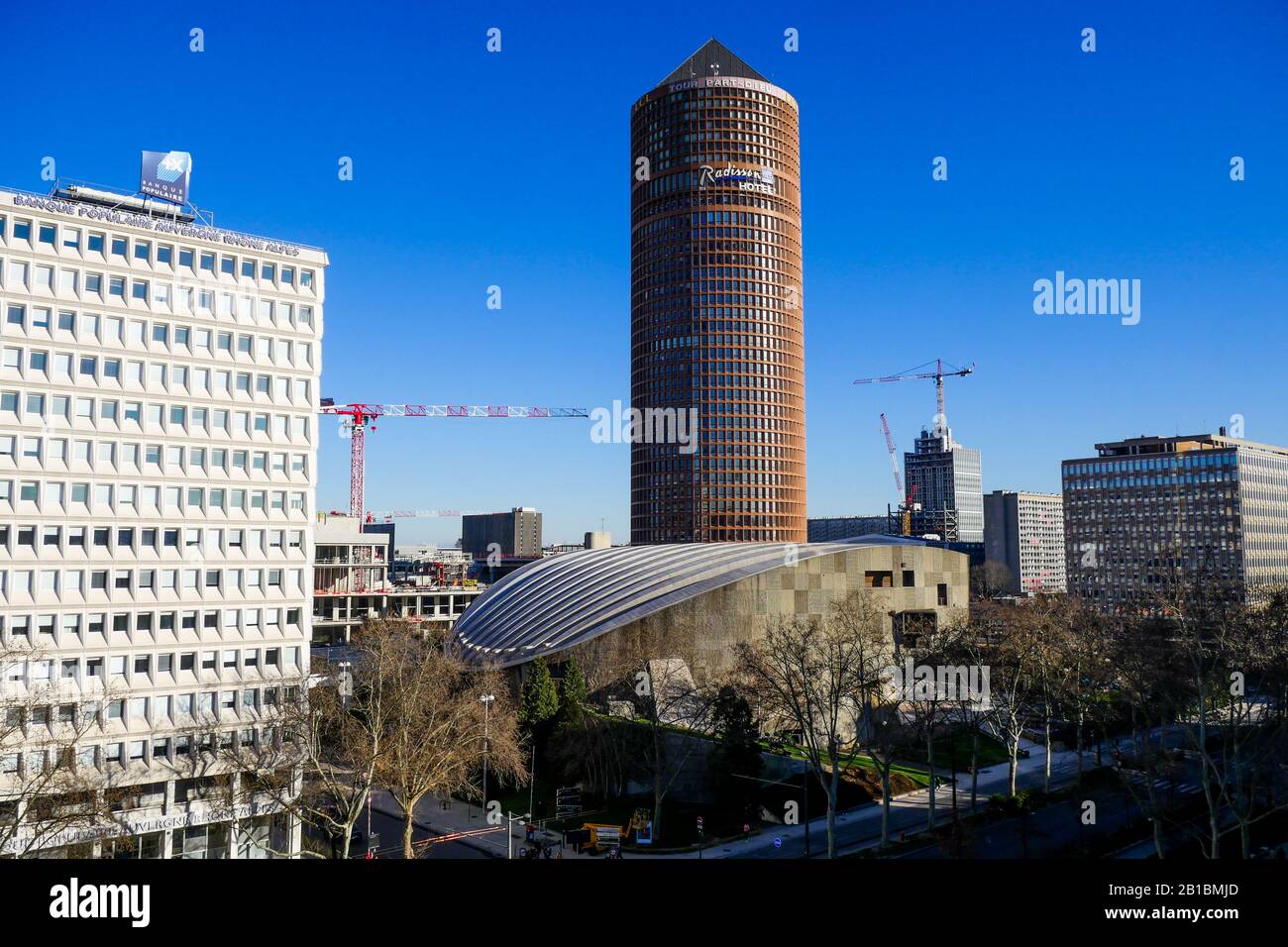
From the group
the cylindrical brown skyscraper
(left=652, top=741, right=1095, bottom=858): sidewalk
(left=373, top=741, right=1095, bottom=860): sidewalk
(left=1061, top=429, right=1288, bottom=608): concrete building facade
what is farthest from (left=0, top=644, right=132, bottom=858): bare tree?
(left=1061, top=429, right=1288, bottom=608): concrete building facade

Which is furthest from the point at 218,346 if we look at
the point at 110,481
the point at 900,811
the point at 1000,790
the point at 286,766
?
the point at 1000,790

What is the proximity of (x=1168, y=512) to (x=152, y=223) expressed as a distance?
536 ft

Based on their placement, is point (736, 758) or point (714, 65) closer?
point (736, 758)

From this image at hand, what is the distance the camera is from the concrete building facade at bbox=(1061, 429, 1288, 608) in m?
156

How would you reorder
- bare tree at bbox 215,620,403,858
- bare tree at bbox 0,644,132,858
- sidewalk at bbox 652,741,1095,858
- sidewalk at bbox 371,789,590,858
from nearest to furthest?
bare tree at bbox 0,644,132,858
bare tree at bbox 215,620,403,858
sidewalk at bbox 652,741,1095,858
sidewalk at bbox 371,789,590,858

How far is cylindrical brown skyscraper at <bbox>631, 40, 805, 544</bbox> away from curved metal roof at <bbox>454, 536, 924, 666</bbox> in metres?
84.3

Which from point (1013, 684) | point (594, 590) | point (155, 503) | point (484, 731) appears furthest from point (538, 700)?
point (1013, 684)

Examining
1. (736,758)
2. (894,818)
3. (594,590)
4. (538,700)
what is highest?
(594,590)

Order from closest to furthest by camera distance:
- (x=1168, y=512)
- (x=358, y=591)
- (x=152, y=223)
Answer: (x=152, y=223) → (x=358, y=591) → (x=1168, y=512)

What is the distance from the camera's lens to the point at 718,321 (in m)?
185

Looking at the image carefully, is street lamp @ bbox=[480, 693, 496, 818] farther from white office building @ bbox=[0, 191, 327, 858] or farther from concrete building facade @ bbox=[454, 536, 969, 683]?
concrete building facade @ bbox=[454, 536, 969, 683]

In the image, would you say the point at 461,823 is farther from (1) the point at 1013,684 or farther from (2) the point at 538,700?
(1) the point at 1013,684

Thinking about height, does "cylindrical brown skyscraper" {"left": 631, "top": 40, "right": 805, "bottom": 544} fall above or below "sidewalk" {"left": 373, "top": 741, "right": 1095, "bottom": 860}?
above
